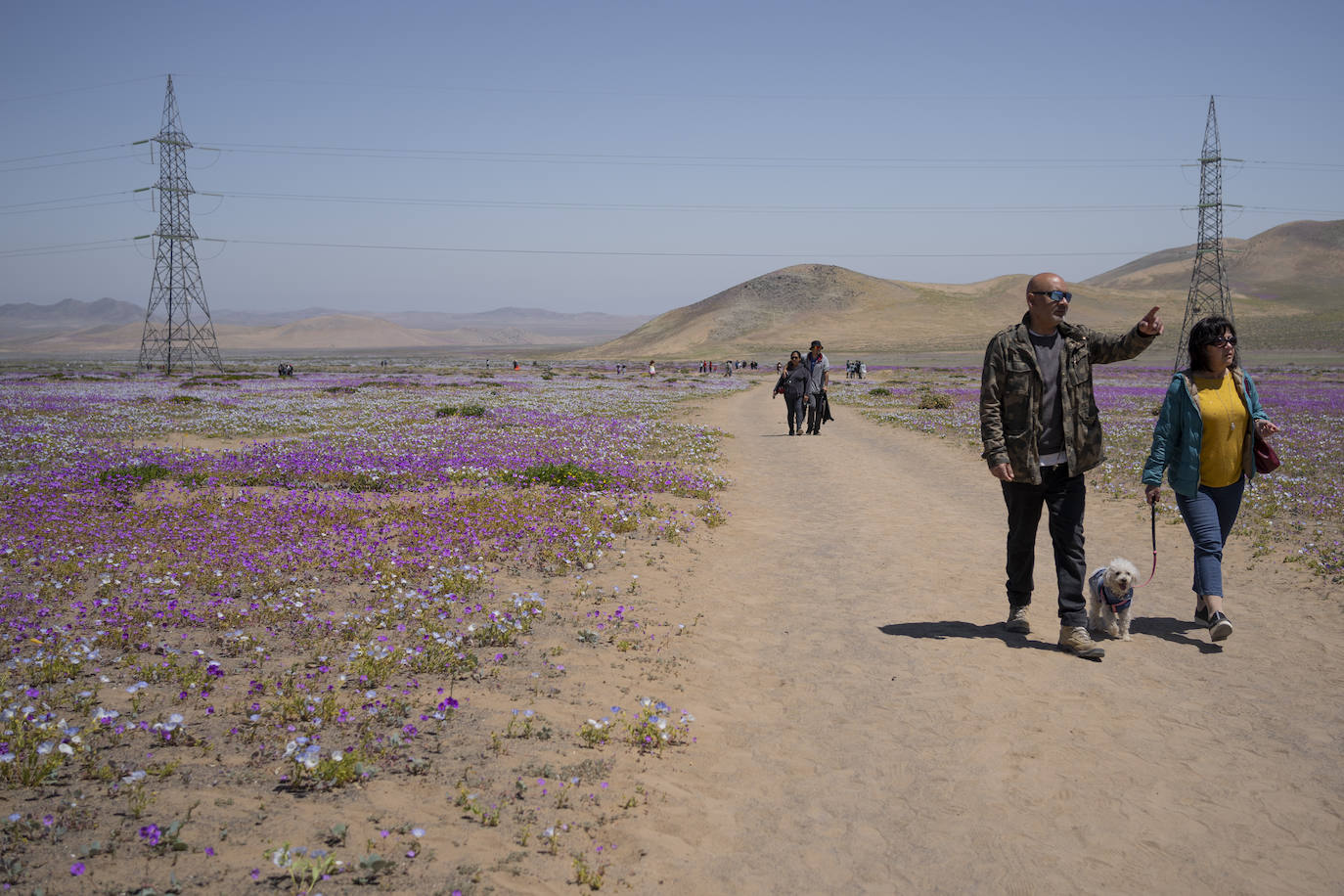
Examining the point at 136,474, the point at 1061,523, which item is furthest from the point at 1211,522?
the point at 136,474

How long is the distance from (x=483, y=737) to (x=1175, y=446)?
6583mm

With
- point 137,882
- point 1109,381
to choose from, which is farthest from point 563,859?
point 1109,381

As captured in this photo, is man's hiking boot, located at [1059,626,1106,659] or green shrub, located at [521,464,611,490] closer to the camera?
man's hiking boot, located at [1059,626,1106,659]

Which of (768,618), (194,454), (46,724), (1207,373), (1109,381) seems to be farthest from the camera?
(1109,381)


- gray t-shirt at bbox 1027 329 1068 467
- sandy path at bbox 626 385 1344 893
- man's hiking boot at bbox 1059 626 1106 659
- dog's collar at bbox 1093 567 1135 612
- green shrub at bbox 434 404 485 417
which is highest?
gray t-shirt at bbox 1027 329 1068 467

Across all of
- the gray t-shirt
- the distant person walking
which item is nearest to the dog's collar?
the gray t-shirt

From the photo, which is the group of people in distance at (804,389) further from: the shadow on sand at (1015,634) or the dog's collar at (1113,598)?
the dog's collar at (1113,598)

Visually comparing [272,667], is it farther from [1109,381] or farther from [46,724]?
[1109,381]

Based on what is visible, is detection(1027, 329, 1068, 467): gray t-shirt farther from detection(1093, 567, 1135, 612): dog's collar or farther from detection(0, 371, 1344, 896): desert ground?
detection(0, 371, 1344, 896): desert ground

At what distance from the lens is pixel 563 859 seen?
13.2 feet

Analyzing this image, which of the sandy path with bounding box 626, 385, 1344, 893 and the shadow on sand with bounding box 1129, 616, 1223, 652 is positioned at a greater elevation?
the shadow on sand with bounding box 1129, 616, 1223, 652

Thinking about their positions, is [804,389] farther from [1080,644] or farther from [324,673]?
[324,673]

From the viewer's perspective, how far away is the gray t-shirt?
6789 millimetres

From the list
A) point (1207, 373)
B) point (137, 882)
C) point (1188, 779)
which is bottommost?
point (1188, 779)
